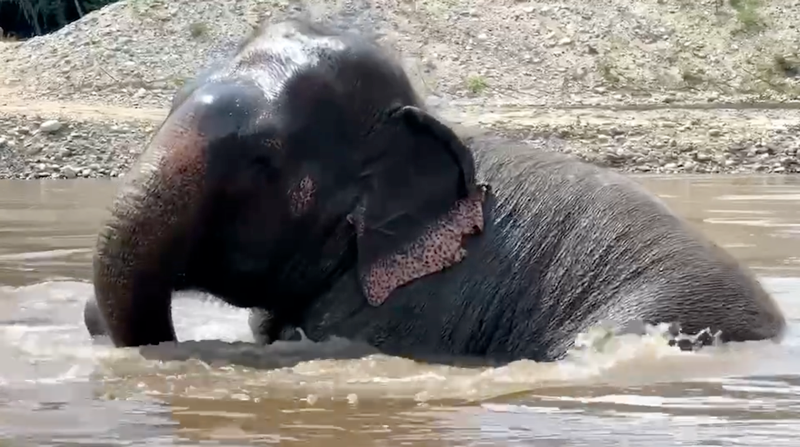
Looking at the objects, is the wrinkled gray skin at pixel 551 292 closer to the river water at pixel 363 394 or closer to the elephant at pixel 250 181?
the river water at pixel 363 394

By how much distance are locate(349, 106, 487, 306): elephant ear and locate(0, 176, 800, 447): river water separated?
1.07 feet

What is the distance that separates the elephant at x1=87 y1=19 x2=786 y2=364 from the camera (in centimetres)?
536

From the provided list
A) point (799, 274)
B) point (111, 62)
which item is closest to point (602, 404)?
point (799, 274)

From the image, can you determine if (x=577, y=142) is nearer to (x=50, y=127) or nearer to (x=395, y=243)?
(x=50, y=127)

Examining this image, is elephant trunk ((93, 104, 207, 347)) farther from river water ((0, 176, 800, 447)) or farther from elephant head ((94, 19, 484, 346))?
river water ((0, 176, 800, 447))

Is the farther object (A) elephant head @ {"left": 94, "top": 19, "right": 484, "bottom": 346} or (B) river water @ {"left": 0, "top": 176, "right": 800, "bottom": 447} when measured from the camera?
(A) elephant head @ {"left": 94, "top": 19, "right": 484, "bottom": 346}

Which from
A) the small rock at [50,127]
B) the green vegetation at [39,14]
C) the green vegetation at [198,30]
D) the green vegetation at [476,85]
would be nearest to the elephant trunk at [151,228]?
the small rock at [50,127]

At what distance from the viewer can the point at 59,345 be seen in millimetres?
5766

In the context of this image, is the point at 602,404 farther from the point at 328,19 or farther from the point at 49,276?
the point at 49,276

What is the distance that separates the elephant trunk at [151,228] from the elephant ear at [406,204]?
65cm

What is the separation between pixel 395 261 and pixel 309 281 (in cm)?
33

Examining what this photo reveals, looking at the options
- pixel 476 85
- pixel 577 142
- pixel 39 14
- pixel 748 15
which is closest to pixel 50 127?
pixel 577 142

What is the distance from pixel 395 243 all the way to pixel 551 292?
1.90 feet

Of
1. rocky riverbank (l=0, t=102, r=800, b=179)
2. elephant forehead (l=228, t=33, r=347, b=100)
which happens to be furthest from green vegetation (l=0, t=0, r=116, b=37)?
elephant forehead (l=228, t=33, r=347, b=100)
